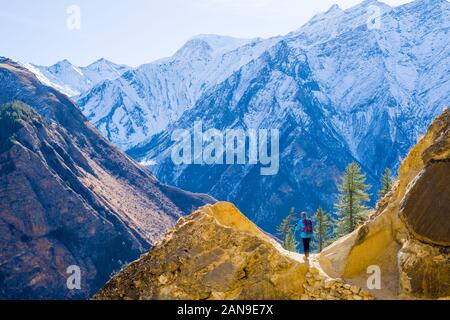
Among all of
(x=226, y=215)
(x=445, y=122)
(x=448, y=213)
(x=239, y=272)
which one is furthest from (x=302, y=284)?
(x=445, y=122)

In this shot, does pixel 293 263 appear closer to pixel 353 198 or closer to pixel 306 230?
pixel 306 230

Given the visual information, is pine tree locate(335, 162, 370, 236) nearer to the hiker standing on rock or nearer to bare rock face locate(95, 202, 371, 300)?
the hiker standing on rock

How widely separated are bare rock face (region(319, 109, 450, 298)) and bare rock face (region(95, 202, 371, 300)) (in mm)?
1747

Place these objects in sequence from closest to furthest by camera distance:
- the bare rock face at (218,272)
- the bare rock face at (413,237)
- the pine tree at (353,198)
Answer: the bare rock face at (413,237), the bare rock face at (218,272), the pine tree at (353,198)

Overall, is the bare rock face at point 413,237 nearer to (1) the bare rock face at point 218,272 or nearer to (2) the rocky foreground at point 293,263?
(2) the rocky foreground at point 293,263

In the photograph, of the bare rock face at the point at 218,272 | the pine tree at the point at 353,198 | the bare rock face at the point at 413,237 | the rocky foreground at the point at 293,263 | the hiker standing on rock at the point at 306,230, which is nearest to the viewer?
the bare rock face at the point at 413,237

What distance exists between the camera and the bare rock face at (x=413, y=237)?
22094 mm

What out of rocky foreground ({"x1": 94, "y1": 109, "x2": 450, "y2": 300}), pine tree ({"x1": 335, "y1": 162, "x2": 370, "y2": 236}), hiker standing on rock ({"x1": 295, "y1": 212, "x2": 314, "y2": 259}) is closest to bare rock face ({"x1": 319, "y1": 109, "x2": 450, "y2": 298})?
rocky foreground ({"x1": 94, "y1": 109, "x2": 450, "y2": 300})

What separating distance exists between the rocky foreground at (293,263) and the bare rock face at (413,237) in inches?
1.5

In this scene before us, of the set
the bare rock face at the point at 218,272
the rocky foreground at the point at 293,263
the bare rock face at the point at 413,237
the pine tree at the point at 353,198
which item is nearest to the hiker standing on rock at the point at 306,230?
→ the bare rock face at the point at 413,237

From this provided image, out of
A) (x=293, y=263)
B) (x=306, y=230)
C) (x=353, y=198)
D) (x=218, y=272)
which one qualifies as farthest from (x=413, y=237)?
(x=353, y=198)

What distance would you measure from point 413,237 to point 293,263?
4860mm

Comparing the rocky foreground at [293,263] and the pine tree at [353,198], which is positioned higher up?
the rocky foreground at [293,263]
